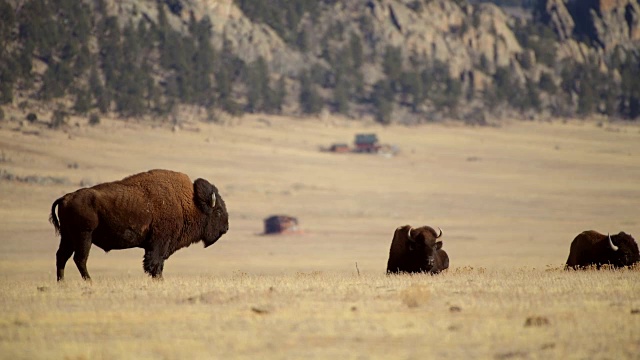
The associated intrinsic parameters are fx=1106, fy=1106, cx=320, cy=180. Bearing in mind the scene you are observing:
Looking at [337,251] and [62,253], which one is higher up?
[62,253]

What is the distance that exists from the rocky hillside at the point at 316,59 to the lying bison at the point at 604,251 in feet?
209

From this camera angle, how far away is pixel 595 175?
7831 centimetres

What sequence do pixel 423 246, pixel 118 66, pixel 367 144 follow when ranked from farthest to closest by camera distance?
pixel 118 66
pixel 367 144
pixel 423 246

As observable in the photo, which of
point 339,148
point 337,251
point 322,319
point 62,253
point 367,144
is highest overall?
point 322,319

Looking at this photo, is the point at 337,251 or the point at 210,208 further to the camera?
the point at 337,251

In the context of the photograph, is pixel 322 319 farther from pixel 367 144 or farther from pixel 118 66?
pixel 118 66

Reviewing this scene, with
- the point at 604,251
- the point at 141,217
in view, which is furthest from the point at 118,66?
the point at 141,217

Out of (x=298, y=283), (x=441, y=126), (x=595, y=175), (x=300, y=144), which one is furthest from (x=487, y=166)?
(x=298, y=283)

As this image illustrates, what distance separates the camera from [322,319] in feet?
37.5

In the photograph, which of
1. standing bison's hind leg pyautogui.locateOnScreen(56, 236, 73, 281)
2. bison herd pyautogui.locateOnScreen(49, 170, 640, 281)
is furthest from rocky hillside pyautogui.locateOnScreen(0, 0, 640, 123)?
standing bison's hind leg pyautogui.locateOnScreen(56, 236, 73, 281)

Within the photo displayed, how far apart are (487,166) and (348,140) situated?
50.6 ft

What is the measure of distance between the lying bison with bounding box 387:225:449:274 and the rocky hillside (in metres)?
62.8

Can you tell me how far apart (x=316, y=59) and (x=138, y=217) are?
10695cm

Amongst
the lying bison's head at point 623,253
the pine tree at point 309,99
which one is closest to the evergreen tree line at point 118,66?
the pine tree at point 309,99
